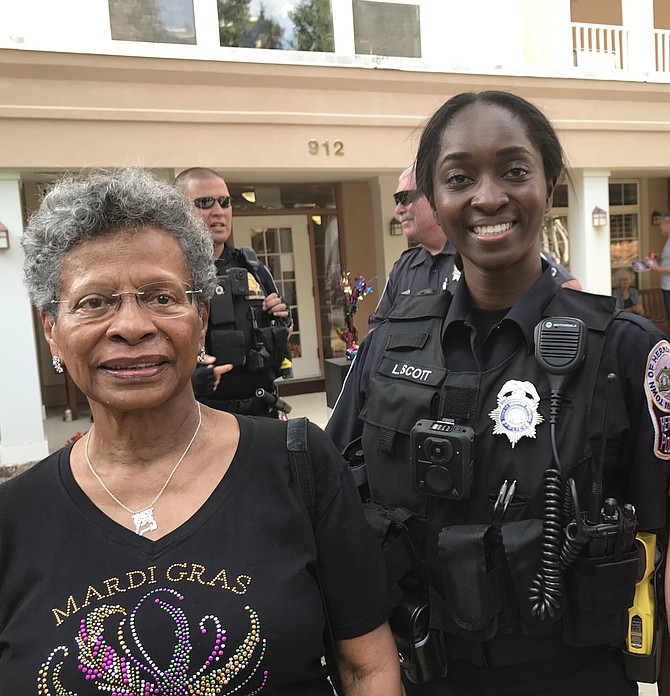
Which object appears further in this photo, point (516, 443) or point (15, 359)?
point (15, 359)

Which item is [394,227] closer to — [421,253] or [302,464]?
[421,253]

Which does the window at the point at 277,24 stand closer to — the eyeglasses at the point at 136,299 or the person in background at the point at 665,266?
the person in background at the point at 665,266

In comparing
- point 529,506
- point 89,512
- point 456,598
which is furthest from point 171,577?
point 529,506

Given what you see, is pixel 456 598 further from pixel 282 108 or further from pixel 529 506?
pixel 282 108

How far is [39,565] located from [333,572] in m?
0.58

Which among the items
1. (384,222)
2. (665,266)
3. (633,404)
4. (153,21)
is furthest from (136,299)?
(665,266)

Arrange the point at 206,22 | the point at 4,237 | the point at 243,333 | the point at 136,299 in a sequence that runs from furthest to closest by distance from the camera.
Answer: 1. the point at 206,22
2. the point at 4,237
3. the point at 243,333
4. the point at 136,299

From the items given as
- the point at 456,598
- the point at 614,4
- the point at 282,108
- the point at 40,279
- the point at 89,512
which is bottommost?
the point at 456,598

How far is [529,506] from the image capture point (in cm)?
144

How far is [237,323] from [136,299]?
2.77 meters

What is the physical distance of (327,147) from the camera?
834 cm

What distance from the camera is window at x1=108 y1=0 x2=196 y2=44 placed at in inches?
300

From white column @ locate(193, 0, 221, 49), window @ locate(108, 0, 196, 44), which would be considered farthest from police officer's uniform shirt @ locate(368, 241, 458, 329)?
window @ locate(108, 0, 196, 44)

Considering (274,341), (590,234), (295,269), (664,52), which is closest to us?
(274,341)
